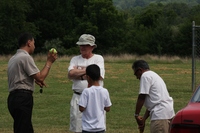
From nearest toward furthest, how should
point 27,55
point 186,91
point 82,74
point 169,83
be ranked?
1. point 27,55
2. point 82,74
3. point 186,91
4. point 169,83

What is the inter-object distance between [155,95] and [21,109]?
2040mm

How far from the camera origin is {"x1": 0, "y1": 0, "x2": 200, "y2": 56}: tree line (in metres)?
68.2

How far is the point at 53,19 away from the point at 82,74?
67.3m

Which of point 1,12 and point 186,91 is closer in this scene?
point 186,91

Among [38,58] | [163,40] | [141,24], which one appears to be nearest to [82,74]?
[38,58]

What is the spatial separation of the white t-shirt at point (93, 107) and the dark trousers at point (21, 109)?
4.07 ft

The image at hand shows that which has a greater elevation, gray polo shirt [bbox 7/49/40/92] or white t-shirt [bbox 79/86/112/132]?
gray polo shirt [bbox 7/49/40/92]

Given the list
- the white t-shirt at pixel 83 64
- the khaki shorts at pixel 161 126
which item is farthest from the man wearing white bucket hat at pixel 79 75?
the khaki shorts at pixel 161 126

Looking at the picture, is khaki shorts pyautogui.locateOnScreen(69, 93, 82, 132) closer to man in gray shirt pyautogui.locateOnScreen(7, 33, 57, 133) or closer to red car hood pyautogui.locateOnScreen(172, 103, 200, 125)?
man in gray shirt pyautogui.locateOnScreen(7, 33, 57, 133)

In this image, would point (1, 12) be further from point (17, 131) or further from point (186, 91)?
point (17, 131)

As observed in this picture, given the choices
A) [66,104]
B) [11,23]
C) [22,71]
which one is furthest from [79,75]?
[11,23]

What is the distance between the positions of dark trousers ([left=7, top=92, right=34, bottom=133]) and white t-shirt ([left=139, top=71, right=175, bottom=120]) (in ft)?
5.75

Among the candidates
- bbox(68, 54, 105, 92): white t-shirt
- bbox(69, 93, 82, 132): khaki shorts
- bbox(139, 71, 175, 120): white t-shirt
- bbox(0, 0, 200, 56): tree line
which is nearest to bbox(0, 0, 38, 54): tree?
bbox(0, 0, 200, 56): tree line

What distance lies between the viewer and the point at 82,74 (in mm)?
9328
